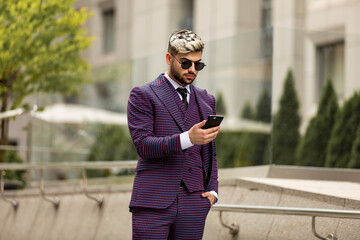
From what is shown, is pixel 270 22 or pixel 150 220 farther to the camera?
pixel 270 22

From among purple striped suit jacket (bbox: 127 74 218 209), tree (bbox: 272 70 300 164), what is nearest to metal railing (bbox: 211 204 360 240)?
purple striped suit jacket (bbox: 127 74 218 209)

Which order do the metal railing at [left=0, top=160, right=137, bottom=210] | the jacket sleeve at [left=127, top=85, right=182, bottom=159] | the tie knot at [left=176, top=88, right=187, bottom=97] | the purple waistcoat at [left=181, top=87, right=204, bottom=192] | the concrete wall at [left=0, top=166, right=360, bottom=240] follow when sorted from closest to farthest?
the jacket sleeve at [left=127, top=85, right=182, bottom=159]
the purple waistcoat at [left=181, top=87, right=204, bottom=192]
the tie knot at [left=176, top=88, right=187, bottom=97]
the concrete wall at [left=0, top=166, right=360, bottom=240]
the metal railing at [left=0, top=160, right=137, bottom=210]

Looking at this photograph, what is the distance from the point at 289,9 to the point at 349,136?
10.3 meters

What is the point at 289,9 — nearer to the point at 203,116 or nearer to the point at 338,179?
the point at 338,179

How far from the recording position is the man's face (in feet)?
13.0

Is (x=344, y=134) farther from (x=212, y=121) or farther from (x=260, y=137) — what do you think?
(x=212, y=121)

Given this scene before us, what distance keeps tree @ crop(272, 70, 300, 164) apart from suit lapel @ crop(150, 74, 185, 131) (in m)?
5.75

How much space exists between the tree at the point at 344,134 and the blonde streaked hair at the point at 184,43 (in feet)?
22.5

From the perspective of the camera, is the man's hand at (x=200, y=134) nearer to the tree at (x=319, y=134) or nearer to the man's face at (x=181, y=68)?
the man's face at (x=181, y=68)

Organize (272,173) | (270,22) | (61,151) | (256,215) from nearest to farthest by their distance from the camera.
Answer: (256,215), (272,173), (61,151), (270,22)

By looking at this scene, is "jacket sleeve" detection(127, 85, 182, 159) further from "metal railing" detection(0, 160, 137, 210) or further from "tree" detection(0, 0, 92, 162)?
"tree" detection(0, 0, 92, 162)

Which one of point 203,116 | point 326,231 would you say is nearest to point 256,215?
point 326,231

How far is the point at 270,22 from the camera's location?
22188 mm

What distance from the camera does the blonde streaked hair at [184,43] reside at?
393 centimetres
